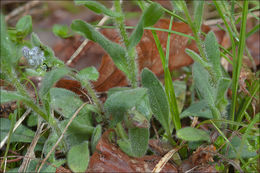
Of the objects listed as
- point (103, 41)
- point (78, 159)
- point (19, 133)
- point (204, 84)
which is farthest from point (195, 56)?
point (19, 133)

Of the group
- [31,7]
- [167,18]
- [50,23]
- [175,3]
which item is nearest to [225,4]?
[175,3]

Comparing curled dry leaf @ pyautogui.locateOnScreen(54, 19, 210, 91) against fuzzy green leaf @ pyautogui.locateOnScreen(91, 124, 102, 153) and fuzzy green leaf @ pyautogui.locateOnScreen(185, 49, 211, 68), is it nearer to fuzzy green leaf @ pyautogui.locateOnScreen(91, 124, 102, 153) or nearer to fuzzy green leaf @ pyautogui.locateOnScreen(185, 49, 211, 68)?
fuzzy green leaf @ pyautogui.locateOnScreen(91, 124, 102, 153)

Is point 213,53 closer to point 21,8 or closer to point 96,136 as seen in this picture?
point 96,136

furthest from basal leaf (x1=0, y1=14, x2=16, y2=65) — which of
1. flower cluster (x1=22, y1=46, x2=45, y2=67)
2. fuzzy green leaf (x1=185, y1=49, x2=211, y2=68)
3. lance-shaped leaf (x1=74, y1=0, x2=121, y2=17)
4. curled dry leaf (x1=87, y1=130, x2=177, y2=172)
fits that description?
fuzzy green leaf (x1=185, y1=49, x2=211, y2=68)

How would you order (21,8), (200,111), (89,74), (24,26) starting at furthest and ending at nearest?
1. (21,8)
2. (24,26)
3. (200,111)
4. (89,74)

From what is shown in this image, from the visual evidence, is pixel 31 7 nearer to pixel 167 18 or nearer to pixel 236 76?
pixel 167 18
